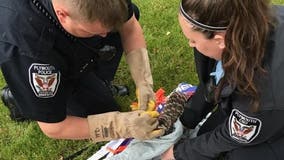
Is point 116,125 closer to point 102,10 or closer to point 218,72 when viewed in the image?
point 218,72

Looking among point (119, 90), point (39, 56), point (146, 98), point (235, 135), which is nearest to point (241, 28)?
point (235, 135)

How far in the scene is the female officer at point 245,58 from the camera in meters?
1.48

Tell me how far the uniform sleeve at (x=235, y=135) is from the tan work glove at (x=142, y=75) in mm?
276

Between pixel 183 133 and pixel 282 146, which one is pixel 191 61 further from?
pixel 282 146

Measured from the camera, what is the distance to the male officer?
65.2 inches

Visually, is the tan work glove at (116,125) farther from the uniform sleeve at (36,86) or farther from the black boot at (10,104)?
the black boot at (10,104)

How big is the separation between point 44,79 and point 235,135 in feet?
2.62

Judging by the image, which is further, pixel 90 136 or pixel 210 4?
pixel 90 136

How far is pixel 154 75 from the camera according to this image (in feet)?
9.37

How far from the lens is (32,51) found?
1.72 meters

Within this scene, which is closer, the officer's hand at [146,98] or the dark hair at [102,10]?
the dark hair at [102,10]

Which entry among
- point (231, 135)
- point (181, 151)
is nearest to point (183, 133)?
point (181, 151)

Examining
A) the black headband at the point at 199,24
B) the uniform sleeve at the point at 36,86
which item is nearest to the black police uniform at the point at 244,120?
the black headband at the point at 199,24

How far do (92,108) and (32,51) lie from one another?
31.9 inches
